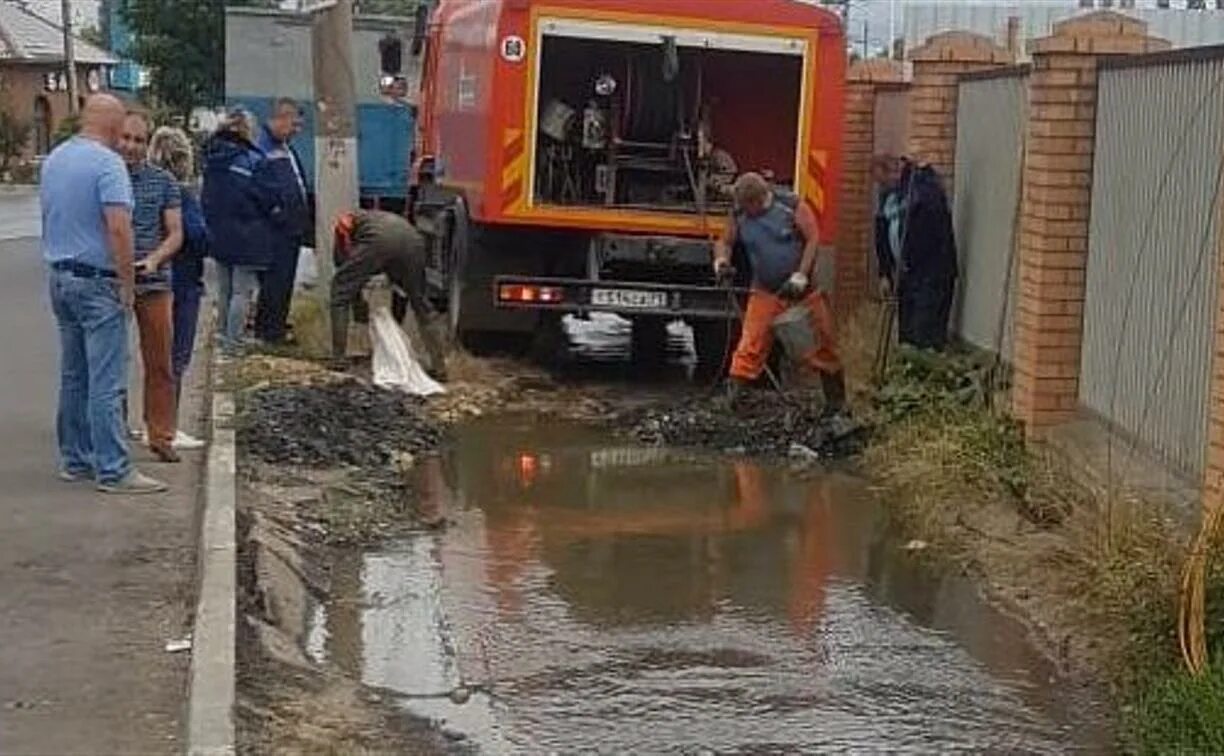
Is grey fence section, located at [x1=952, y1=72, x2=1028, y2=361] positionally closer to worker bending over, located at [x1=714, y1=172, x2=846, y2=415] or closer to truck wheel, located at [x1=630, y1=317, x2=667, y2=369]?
worker bending over, located at [x1=714, y1=172, x2=846, y2=415]

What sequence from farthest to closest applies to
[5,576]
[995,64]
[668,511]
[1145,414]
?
[995,64] < [668,511] < [1145,414] < [5,576]

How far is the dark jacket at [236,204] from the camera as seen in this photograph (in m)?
13.5

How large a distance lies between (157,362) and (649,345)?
6789 millimetres

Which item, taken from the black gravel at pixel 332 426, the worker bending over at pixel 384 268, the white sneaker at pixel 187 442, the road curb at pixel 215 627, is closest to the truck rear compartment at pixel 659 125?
the worker bending over at pixel 384 268

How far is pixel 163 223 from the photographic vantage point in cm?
972

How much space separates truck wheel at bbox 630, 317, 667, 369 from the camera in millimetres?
15750

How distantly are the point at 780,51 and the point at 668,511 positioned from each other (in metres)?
5.00

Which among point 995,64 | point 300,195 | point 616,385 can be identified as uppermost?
point 995,64

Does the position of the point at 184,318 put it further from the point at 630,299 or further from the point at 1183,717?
the point at 1183,717

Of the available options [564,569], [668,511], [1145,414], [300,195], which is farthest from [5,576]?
[300,195]

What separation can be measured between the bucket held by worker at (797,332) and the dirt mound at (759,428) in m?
0.34

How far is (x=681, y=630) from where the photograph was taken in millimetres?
7828

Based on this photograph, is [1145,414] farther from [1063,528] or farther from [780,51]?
[780,51]

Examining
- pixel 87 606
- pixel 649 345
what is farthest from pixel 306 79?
pixel 87 606
